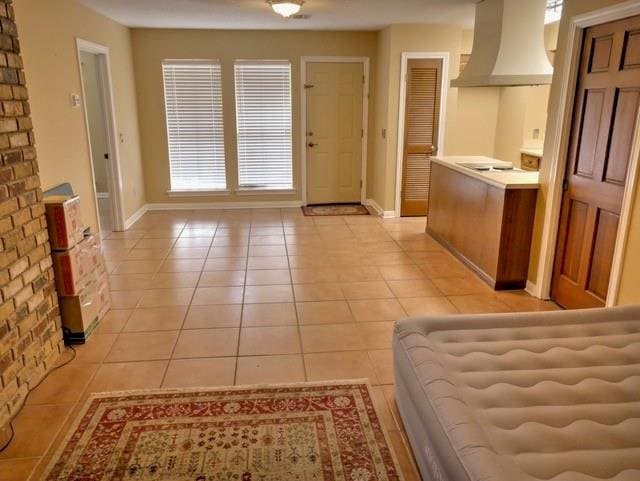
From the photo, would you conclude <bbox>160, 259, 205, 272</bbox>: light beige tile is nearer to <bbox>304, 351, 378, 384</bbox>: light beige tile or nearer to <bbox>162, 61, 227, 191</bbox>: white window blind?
<bbox>304, 351, 378, 384</bbox>: light beige tile

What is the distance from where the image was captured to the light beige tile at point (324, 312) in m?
3.38

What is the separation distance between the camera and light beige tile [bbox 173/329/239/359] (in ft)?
9.63

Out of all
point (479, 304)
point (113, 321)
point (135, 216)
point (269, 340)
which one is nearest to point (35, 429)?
point (113, 321)

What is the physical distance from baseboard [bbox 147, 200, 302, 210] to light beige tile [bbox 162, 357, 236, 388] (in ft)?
13.8

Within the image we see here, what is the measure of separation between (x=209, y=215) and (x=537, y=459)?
5556 mm

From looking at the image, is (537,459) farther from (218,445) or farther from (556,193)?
(556,193)

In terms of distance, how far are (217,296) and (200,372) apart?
1.12m

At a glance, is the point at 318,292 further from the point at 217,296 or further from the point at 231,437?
the point at 231,437

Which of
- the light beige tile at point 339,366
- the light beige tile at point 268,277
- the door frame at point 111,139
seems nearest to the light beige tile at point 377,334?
the light beige tile at point 339,366

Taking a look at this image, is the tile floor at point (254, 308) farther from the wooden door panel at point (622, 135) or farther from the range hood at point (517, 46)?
the range hood at point (517, 46)

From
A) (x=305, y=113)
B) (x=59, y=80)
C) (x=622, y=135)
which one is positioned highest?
(x=59, y=80)

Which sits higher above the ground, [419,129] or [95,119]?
[95,119]

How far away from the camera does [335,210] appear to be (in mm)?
6738

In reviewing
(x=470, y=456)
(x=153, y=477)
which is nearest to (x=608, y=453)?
(x=470, y=456)
